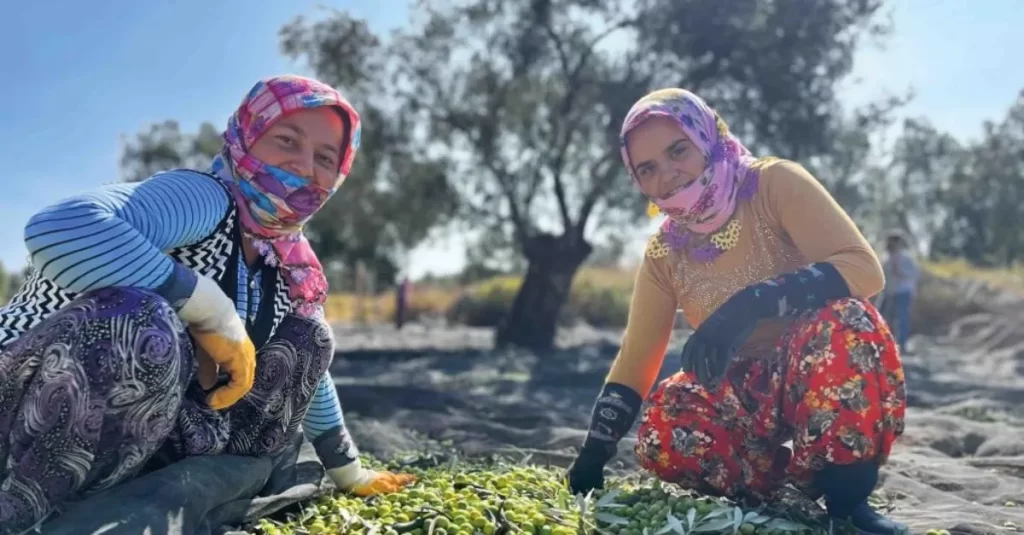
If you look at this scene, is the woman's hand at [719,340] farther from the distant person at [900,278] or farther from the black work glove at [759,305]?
the distant person at [900,278]

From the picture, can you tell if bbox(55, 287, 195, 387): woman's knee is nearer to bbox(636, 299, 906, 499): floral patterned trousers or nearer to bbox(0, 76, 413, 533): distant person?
bbox(0, 76, 413, 533): distant person

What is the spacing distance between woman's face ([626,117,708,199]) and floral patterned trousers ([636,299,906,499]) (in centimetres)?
51

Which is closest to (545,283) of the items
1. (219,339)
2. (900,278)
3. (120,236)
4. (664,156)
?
(900,278)

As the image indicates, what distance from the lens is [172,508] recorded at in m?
1.62

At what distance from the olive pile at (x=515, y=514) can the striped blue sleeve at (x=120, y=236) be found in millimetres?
675

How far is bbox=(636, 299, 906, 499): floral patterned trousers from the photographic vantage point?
2004 mm

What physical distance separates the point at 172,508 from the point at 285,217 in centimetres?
70

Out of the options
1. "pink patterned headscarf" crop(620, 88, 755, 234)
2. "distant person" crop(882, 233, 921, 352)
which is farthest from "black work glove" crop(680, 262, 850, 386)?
"distant person" crop(882, 233, 921, 352)

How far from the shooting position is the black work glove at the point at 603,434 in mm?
2406

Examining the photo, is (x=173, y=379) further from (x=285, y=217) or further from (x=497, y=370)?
(x=497, y=370)

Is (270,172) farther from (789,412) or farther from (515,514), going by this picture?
(789,412)

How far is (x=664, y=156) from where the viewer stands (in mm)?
2346

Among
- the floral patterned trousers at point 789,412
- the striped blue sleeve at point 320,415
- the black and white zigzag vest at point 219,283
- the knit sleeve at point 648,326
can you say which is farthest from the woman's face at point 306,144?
the floral patterned trousers at point 789,412

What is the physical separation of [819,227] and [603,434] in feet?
2.78
